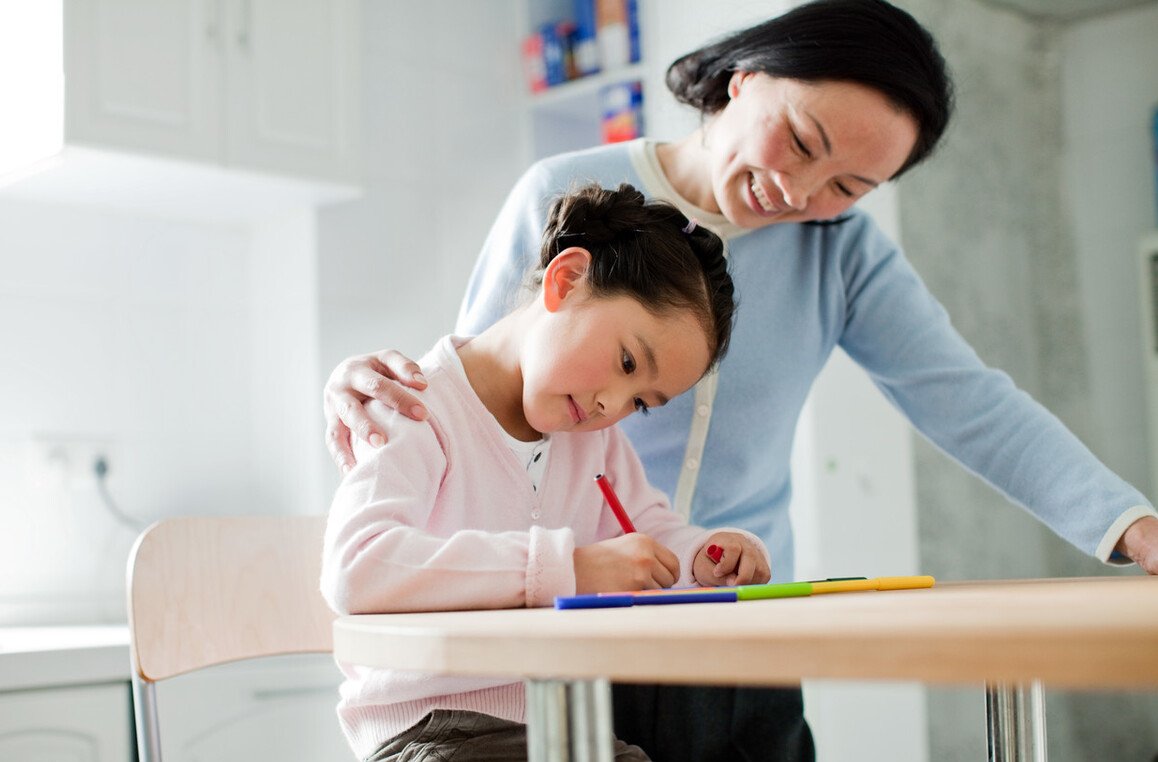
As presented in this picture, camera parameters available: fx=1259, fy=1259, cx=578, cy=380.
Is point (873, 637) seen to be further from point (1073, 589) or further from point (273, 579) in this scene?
point (273, 579)

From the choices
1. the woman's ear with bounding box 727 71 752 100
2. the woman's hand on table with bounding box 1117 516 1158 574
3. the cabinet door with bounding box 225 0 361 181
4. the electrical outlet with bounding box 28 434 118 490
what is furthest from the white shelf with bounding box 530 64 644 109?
the woman's hand on table with bounding box 1117 516 1158 574

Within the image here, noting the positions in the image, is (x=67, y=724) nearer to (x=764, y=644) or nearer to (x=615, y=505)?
(x=615, y=505)

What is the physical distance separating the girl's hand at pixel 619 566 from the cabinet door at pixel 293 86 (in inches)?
69.1

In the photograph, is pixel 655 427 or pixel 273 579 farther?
pixel 655 427

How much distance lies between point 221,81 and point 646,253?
1.58m

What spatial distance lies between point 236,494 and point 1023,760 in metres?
2.07

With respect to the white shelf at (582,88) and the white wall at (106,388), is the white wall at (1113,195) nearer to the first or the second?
the white shelf at (582,88)

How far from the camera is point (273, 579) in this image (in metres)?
1.27

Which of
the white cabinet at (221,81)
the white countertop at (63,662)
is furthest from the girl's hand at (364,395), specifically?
the white cabinet at (221,81)

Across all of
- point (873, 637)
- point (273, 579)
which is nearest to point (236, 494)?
point (273, 579)

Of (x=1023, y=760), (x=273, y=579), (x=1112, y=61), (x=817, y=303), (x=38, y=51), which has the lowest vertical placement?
(x=1023, y=760)

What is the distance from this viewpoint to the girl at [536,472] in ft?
2.89

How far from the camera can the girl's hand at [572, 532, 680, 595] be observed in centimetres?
90

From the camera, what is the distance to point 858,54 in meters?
1.26
